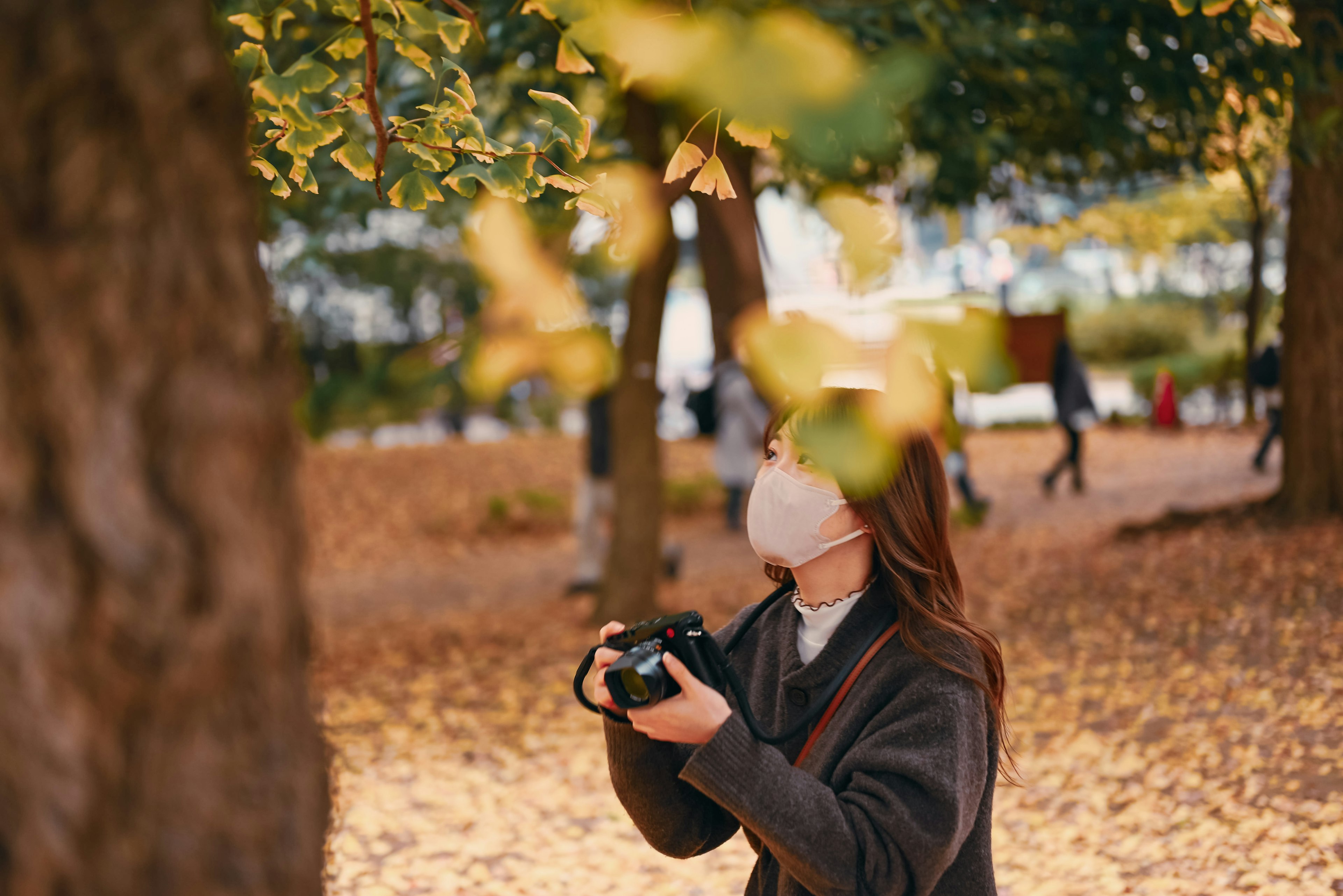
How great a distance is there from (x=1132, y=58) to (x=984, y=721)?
5.33 metres

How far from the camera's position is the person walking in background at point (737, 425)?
10.0m

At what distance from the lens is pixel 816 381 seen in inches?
36.9

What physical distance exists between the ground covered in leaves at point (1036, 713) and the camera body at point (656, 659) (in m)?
2.12

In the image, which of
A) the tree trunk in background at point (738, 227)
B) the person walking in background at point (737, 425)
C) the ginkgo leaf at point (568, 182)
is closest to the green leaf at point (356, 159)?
the ginkgo leaf at point (568, 182)

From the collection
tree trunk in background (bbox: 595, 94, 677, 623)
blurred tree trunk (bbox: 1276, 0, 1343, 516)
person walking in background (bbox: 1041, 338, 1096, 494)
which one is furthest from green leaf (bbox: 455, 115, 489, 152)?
person walking in background (bbox: 1041, 338, 1096, 494)

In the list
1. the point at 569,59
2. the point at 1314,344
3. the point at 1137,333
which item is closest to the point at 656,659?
the point at 569,59

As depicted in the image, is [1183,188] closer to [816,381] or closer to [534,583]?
[534,583]

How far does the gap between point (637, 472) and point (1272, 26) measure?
5.28m

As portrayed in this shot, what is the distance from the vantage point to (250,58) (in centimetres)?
228

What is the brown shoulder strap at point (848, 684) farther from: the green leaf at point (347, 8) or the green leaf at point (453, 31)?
the green leaf at point (347, 8)

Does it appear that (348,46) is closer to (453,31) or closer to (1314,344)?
(453,31)

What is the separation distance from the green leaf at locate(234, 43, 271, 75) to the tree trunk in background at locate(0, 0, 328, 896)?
1.18 m

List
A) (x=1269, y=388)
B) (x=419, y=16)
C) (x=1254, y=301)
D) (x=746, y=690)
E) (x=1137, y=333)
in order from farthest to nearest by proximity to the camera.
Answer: (x=1137, y=333), (x=1254, y=301), (x=1269, y=388), (x=419, y=16), (x=746, y=690)

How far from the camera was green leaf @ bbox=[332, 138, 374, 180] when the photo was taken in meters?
2.25
